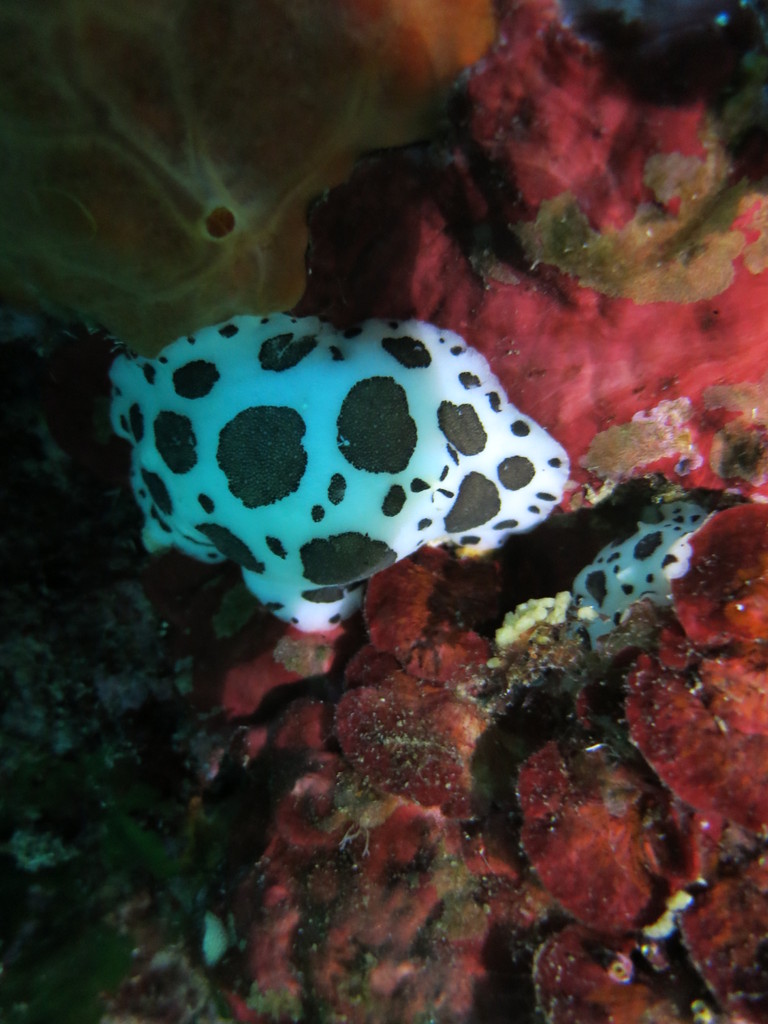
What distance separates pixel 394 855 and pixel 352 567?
1431mm

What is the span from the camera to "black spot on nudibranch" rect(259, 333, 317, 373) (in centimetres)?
300

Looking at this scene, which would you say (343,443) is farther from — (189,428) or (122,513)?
(122,513)

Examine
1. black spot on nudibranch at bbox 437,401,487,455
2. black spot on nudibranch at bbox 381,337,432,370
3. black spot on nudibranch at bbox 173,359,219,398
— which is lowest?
black spot on nudibranch at bbox 437,401,487,455

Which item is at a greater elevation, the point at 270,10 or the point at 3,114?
the point at 3,114

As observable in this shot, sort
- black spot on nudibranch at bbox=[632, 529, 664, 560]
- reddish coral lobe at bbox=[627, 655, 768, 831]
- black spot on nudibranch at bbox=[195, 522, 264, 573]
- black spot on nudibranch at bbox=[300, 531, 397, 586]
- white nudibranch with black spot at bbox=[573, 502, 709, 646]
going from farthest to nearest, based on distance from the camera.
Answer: black spot on nudibranch at bbox=[195, 522, 264, 573] → black spot on nudibranch at bbox=[300, 531, 397, 586] → black spot on nudibranch at bbox=[632, 529, 664, 560] → white nudibranch with black spot at bbox=[573, 502, 709, 646] → reddish coral lobe at bbox=[627, 655, 768, 831]

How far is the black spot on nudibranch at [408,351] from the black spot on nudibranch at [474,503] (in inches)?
24.9

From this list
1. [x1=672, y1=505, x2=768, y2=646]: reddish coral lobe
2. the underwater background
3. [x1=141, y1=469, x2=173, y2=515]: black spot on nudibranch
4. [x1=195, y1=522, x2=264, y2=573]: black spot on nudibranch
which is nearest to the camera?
the underwater background

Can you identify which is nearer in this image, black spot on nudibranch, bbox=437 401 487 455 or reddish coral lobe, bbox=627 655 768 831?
reddish coral lobe, bbox=627 655 768 831

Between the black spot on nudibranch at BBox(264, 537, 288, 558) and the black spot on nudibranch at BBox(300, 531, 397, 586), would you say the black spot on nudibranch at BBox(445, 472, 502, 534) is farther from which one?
the black spot on nudibranch at BBox(264, 537, 288, 558)

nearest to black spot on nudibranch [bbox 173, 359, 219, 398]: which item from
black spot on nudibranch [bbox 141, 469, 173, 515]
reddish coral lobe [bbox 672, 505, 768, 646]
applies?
black spot on nudibranch [bbox 141, 469, 173, 515]

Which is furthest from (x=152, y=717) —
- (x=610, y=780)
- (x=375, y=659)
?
(x=610, y=780)

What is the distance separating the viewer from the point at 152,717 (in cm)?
460

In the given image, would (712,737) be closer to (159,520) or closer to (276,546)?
(276,546)

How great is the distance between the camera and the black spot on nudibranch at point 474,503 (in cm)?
319
